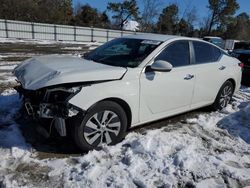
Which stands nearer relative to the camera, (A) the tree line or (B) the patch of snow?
(B) the patch of snow

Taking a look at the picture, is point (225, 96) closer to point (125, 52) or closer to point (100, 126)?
point (125, 52)

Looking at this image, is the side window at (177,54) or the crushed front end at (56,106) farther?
the side window at (177,54)

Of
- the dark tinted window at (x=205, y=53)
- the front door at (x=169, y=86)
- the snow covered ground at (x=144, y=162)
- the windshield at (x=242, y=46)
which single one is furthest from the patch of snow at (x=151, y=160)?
the windshield at (x=242, y=46)

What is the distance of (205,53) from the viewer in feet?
17.7

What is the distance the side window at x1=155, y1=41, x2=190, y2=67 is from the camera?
14.7 feet

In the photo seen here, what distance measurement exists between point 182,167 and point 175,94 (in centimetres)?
144

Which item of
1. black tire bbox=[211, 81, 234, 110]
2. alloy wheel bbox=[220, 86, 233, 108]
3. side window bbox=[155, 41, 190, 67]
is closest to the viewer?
side window bbox=[155, 41, 190, 67]

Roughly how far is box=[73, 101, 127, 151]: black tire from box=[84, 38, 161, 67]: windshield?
787 mm

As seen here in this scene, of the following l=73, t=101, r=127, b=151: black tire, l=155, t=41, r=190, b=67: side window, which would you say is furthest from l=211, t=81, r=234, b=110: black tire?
l=73, t=101, r=127, b=151: black tire

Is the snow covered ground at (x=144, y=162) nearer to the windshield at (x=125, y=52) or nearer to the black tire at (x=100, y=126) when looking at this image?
the black tire at (x=100, y=126)

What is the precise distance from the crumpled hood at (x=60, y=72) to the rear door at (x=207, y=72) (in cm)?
178

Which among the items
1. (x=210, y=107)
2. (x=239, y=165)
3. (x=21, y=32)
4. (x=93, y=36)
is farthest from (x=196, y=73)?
(x=93, y=36)

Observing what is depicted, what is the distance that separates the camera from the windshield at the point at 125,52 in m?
4.27

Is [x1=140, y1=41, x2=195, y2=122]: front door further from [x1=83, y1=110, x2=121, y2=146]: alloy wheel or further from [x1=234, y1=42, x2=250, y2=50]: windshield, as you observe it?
[x1=234, y1=42, x2=250, y2=50]: windshield
